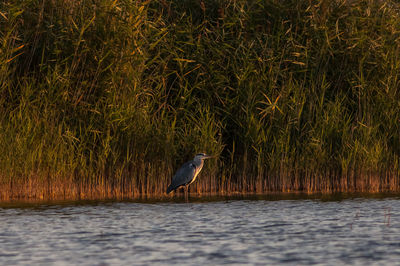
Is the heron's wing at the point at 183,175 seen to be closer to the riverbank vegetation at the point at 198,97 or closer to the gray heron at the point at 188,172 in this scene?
the gray heron at the point at 188,172

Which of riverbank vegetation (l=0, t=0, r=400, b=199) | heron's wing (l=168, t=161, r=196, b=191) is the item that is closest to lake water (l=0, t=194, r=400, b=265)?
heron's wing (l=168, t=161, r=196, b=191)

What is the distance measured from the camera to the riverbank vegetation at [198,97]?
472 inches

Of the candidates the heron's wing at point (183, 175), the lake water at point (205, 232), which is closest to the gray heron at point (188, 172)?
the heron's wing at point (183, 175)

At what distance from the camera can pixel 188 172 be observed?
38.6 ft

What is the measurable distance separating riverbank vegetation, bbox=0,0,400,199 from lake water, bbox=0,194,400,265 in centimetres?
110

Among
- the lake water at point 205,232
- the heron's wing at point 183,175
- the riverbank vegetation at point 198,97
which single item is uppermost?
the riverbank vegetation at point 198,97

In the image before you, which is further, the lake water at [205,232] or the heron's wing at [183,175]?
the heron's wing at [183,175]

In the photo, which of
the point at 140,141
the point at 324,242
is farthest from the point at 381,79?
the point at 324,242

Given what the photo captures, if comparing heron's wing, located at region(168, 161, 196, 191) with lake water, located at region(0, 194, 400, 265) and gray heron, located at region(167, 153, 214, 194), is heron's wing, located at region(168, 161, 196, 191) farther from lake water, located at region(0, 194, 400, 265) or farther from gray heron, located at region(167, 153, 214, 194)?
lake water, located at region(0, 194, 400, 265)

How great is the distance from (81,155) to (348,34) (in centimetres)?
514

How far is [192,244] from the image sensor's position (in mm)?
7727

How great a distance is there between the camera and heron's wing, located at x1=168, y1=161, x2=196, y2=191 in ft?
38.5

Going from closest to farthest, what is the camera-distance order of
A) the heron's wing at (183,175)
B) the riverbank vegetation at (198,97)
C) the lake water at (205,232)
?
the lake water at (205,232), the heron's wing at (183,175), the riverbank vegetation at (198,97)

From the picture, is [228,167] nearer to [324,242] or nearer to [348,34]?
[348,34]
